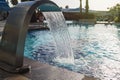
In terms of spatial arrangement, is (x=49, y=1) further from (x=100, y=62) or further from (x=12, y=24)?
(x=100, y=62)

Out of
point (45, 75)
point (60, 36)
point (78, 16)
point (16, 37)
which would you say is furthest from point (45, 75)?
point (78, 16)

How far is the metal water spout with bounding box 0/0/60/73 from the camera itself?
5.22 m

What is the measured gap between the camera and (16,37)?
523cm

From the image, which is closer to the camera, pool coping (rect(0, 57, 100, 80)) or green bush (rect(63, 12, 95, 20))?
pool coping (rect(0, 57, 100, 80))

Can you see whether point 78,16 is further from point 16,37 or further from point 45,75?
point 45,75

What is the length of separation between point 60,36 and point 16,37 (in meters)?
3.64

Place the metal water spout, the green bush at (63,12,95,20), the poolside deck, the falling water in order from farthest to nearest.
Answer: the green bush at (63,12,95,20) < the falling water < the metal water spout < the poolside deck

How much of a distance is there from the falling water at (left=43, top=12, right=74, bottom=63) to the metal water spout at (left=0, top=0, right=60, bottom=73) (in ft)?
5.37

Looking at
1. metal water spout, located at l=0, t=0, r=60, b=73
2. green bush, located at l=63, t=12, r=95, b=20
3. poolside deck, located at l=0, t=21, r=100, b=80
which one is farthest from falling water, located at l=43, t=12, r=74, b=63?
green bush, located at l=63, t=12, r=95, b=20

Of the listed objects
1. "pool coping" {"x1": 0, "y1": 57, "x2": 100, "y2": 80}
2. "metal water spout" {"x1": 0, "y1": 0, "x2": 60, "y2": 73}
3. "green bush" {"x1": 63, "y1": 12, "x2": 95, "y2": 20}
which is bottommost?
"green bush" {"x1": 63, "y1": 12, "x2": 95, "y2": 20}

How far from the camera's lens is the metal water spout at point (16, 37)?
17.1 feet

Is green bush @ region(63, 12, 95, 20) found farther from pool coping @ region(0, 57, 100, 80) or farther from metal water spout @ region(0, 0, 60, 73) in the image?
pool coping @ region(0, 57, 100, 80)

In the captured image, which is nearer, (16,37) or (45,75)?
(45,75)

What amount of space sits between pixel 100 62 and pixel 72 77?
125 inches
